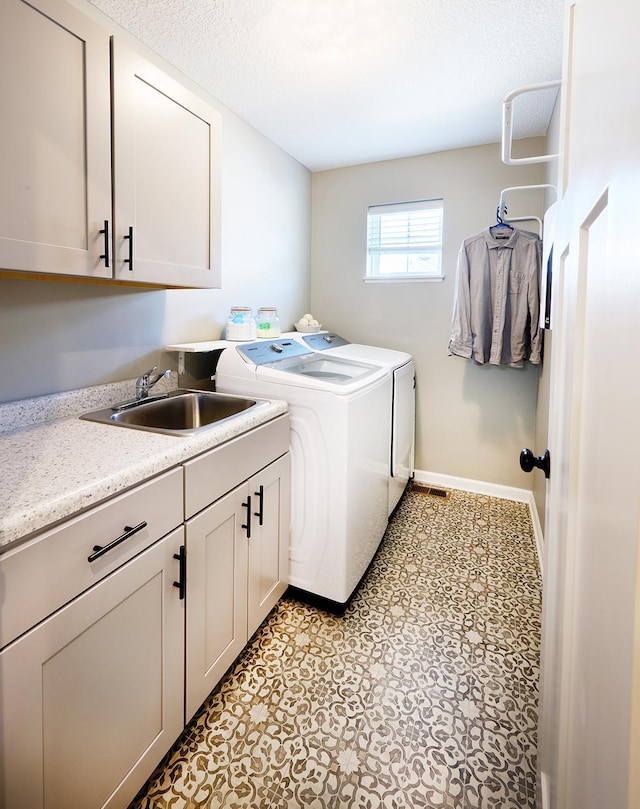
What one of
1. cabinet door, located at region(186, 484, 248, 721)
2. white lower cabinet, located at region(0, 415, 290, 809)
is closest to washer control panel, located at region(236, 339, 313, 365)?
white lower cabinet, located at region(0, 415, 290, 809)

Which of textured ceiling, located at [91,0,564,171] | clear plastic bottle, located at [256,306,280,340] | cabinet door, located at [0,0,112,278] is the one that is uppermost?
textured ceiling, located at [91,0,564,171]

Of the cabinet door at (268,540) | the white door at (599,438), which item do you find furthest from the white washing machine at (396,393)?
the white door at (599,438)

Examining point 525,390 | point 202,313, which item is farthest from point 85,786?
point 525,390

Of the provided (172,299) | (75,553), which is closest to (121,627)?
(75,553)

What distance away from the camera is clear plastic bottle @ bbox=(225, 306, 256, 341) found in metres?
2.48

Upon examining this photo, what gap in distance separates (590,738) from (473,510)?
2.66 m

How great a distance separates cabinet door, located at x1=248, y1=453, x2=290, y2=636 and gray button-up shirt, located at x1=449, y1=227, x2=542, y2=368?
65.5 inches

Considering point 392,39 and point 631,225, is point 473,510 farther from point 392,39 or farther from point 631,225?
point 631,225

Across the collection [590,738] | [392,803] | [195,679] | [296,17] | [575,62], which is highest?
[296,17]

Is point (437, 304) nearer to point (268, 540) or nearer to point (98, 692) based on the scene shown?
point (268, 540)

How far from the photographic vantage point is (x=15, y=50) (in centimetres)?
107

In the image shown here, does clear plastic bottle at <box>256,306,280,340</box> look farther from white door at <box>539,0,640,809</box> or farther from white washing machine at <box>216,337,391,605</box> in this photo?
white door at <box>539,0,640,809</box>

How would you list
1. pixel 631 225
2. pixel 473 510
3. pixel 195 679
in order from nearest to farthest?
1. pixel 631 225
2. pixel 195 679
3. pixel 473 510

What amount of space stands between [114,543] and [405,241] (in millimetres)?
3012
